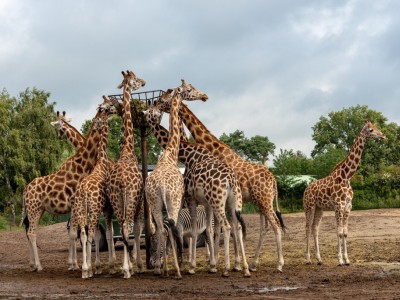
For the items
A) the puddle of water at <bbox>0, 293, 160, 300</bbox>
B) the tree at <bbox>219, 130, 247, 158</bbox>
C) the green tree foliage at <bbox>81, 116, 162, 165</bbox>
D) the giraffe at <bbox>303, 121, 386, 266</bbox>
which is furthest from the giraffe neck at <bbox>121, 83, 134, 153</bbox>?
the tree at <bbox>219, 130, 247, 158</bbox>

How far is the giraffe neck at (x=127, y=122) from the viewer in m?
15.3

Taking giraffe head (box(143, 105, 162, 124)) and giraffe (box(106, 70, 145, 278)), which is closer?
giraffe (box(106, 70, 145, 278))

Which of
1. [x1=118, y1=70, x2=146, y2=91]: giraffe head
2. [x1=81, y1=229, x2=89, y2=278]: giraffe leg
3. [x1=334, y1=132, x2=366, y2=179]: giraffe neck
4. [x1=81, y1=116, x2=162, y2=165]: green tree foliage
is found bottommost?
[x1=81, y1=229, x2=89, y2=278]: giraffe leg

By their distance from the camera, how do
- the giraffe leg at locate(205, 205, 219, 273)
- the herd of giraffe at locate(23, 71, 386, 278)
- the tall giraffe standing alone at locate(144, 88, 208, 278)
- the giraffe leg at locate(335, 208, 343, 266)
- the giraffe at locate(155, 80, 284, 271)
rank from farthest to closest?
the giraffe leg at locate(335, 208, 343, 266), the giraffe at locate(155, 80, 284, 271), the giraffe leg at locate(205, 205, 219, 273), the herd of giraffe at locate(23, 71, 386, 278), the tall giraffe standing alone at locate(144, 88, 208, 278)

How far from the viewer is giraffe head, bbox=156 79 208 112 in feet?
52.6

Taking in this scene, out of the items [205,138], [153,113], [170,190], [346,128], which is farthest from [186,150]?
[346,128]

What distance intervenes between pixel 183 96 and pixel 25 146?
114 feet

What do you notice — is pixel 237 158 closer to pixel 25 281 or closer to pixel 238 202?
pixel 238 202

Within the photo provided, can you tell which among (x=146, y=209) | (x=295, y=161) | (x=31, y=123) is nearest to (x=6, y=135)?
(x=31, y=123)

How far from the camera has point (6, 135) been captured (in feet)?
161

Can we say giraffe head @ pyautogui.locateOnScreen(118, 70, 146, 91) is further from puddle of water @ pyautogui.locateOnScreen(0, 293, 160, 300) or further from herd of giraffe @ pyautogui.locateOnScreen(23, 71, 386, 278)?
puddle of water @ pyautogui.locateOnScreen(0, 293, 160, 300)

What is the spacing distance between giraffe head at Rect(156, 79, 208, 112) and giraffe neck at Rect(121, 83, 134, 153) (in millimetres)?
733

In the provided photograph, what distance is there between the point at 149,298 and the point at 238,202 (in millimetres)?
3664

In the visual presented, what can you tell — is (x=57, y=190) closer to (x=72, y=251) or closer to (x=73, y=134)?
(x=72, y=251)
